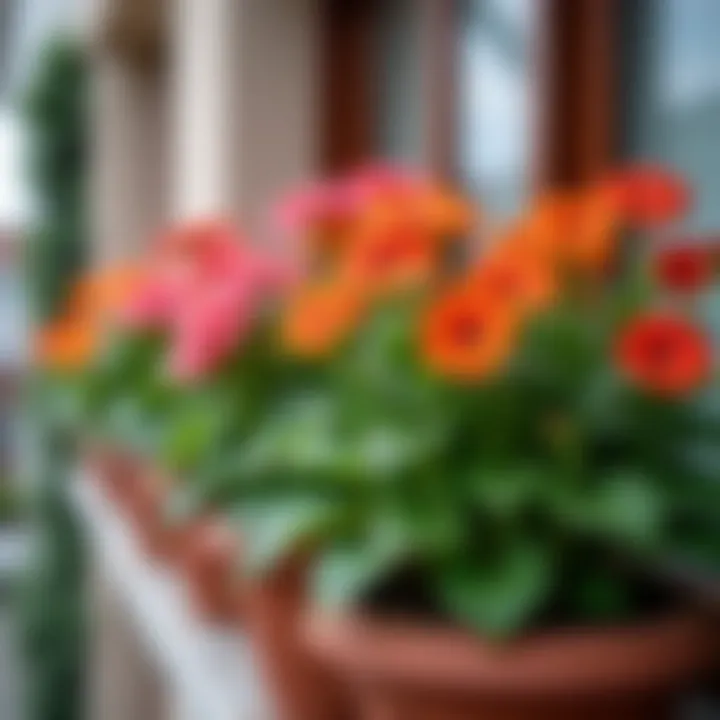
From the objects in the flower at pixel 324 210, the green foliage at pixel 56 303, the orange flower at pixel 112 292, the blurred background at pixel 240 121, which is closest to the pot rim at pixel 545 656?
the flower at pixel 324 210

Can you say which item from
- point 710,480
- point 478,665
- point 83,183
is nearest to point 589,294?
point 710,480

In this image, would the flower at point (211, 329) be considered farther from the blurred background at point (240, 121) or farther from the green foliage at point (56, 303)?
the green foliage at point (56, 303)

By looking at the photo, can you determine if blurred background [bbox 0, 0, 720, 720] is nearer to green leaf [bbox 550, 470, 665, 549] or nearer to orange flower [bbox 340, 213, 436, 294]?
orange flower [bbox 340, 213, 436, 294]

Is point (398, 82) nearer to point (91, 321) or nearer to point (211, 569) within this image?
point (91, 321)

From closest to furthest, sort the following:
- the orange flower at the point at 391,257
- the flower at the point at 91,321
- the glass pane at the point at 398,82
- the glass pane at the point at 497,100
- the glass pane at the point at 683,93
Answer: the orange flower at the point at 391,257
the glass pane at the point at 683,93
the flower at the point at 91,321
the glass pane at the point at 497,100
the glass pane at the point at 398,82

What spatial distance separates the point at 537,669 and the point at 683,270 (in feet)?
0.94

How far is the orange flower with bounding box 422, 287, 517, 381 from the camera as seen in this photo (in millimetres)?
848

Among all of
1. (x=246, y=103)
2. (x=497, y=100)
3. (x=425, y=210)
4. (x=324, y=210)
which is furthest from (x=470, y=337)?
(x=246, y=103)

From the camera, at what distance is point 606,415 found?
0.90 metres

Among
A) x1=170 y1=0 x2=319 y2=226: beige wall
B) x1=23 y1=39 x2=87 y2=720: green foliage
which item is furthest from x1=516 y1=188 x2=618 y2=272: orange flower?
x1=23 y1=39 x2=87 y2=720: green foliage

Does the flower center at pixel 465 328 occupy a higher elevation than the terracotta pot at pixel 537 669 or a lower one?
higher

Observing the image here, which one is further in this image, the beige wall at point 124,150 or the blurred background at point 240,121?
the beige wall at point 124,150

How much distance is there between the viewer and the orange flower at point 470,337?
2.78 ft

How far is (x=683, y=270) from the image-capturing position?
0.92 metres
